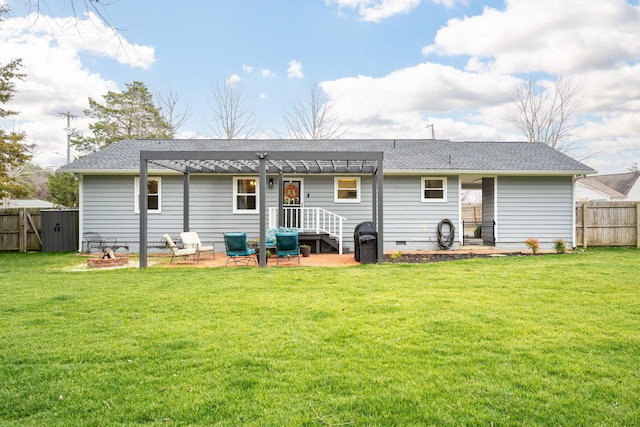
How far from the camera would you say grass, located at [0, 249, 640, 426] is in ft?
7.92

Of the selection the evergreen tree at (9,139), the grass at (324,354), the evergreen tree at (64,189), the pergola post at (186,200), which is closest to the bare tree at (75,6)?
the grass at (324,354)

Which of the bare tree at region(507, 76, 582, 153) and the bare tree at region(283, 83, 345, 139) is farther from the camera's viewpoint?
the bare tree at region(283, 83, 345, 139)

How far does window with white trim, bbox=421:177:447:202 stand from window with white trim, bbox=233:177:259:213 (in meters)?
5.91

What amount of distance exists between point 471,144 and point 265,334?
44.8 ft

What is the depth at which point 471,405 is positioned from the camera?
2465 millimetres

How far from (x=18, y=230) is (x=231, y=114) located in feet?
45.4

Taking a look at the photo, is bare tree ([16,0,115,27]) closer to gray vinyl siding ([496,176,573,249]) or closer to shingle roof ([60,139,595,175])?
shingle roof ([60,139,595,175])

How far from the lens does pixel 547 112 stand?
2383 centimetres

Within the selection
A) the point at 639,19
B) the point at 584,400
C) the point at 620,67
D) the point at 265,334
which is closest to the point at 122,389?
the point at 265,334

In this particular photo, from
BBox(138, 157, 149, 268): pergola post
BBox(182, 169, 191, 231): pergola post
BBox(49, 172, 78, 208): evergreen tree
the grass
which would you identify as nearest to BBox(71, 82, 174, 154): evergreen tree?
BBox(49, 172, 78, 208): evergreen tree

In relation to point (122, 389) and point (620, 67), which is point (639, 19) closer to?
point (620, 67)

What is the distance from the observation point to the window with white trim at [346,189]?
12680mm

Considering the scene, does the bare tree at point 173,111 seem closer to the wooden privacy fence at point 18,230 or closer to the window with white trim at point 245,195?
the wooden privacy fence at point 18,230

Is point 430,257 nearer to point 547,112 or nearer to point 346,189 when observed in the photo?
point 346,189
